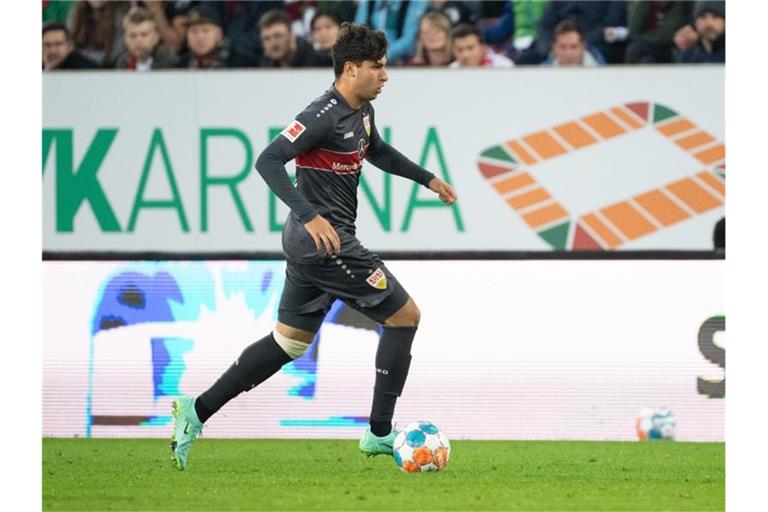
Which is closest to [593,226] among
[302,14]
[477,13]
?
[477,13]

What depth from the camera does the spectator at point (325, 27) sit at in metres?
13.4

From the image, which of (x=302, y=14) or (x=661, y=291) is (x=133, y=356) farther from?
(x=302, y=14)

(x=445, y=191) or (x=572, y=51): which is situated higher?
(x=572, y=51)

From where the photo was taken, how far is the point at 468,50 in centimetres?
1352

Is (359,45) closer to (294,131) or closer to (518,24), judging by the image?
(294,131)

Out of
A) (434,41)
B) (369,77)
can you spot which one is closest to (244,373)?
(369,77)

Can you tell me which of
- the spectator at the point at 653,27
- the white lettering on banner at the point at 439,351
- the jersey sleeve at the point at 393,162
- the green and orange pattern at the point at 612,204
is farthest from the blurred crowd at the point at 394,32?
the jersey sleeve at the point at 393,162

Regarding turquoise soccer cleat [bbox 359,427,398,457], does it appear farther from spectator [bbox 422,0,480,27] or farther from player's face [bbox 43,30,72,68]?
player's face [bbox 43,30,72,68]

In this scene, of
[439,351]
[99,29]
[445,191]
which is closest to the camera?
[445,191]

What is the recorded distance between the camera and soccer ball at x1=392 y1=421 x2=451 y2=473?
24.6 ft

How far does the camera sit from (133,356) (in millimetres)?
9984

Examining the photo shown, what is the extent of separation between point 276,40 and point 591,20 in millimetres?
2708

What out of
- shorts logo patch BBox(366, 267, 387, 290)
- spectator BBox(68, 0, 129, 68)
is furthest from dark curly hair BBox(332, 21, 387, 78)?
spectator BBox(68, 0, 129, 68)

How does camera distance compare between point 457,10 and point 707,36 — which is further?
point 457,10
